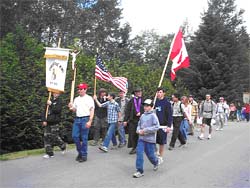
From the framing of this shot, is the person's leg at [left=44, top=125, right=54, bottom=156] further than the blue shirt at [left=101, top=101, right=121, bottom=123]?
No

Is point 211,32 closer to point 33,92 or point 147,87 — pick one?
point 147,87

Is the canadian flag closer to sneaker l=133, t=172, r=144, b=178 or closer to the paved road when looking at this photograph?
the paved road

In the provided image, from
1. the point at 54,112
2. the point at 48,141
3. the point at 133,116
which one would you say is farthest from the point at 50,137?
the point at 133,116

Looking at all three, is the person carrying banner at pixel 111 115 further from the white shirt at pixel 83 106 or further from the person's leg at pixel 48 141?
the white shirt at pixel 83 106

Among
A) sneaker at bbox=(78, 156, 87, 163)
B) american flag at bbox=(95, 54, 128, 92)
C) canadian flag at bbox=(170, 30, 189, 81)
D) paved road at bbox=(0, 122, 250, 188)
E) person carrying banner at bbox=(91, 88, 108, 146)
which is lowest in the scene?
paved road at bbox=(0, 122, 250, 188)

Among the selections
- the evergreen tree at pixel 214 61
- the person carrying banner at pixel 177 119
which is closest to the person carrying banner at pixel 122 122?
the person carrying banner at pixel 177 119

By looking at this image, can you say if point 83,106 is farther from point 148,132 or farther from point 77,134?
point 148,132

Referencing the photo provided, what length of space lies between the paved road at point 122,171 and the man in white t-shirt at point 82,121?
34 centimetres

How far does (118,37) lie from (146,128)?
48268mm

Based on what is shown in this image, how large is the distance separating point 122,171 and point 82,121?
165cm

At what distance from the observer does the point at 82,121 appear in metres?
10.2

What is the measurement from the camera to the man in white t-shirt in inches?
401

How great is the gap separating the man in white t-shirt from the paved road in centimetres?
34

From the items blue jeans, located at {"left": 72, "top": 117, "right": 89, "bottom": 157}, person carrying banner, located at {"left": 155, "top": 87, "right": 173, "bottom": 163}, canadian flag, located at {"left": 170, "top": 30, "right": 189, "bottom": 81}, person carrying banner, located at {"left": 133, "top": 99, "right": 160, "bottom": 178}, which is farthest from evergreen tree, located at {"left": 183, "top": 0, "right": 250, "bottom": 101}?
person carrying banner, located at {"left": 133, "top": 99, "right": 160, "bottom": 178}
